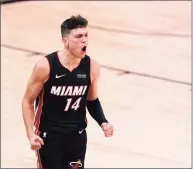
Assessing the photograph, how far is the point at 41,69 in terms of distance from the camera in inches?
166

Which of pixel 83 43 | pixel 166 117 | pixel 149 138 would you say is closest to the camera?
pixel 83 43

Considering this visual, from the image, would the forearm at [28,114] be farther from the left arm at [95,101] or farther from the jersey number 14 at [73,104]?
the left arm at [95,101]

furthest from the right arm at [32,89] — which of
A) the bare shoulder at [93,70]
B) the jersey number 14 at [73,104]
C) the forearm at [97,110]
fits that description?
the forearm at [97,110]

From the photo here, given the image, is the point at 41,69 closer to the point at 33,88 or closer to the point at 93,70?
the point at 33,88

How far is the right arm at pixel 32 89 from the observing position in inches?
165

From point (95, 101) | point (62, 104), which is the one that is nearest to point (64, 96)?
point (62, 104)

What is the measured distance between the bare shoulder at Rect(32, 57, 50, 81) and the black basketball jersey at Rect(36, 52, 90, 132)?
0.03 metres

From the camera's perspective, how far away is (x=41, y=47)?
12.3 m

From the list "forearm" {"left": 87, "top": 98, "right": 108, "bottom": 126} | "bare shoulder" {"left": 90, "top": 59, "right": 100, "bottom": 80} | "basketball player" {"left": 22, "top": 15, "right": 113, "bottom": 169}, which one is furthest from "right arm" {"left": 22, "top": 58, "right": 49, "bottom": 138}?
"forearm" {"left": 87, "top": 98, "right": 108, "bottom": 126}

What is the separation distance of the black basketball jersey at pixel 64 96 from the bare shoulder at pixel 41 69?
3cm

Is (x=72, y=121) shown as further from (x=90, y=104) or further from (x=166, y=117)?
(x=166, y=117)

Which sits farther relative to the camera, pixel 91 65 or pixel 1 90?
pixel 1 90

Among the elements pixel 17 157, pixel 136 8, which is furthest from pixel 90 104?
pixel 136 8

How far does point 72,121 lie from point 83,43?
0.79 meters
